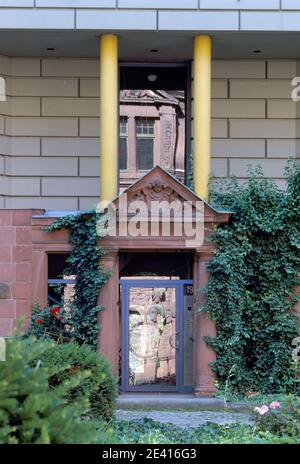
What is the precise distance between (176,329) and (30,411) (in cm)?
1037

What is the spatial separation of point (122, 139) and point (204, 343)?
18.1 ft

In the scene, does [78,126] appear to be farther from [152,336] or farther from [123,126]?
[152,336]

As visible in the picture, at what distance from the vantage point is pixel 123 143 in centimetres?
1847

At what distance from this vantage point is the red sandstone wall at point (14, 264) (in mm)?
16094

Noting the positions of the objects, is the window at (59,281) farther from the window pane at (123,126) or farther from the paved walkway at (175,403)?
the window pane at (123,126)

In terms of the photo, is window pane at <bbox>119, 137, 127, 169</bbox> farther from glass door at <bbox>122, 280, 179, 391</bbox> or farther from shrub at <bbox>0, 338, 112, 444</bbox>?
shrub at <bbox>0, 338, 112, 444</bbox>

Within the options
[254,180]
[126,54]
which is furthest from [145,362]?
[126,54]

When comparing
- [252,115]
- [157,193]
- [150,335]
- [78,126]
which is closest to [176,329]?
[150,335]

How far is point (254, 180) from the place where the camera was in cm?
1602

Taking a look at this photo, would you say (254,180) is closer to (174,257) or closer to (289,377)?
(174,257)

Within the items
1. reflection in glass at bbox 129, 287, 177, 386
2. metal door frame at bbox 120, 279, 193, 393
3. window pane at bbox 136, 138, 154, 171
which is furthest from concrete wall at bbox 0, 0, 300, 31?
reflection in glass at bbox 129, 287, 177, 386

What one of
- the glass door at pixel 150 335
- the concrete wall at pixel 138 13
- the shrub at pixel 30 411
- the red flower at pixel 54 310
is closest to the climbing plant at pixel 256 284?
the glass door at pixel 150 335

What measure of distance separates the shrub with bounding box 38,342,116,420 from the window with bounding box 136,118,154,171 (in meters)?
7.55

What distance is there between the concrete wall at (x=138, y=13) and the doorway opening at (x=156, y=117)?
2.29 m
